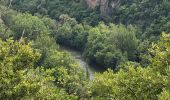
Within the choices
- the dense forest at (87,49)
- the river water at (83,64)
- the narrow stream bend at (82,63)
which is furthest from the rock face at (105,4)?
the narrow stream bend at (82,63)

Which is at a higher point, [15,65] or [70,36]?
[15,65]

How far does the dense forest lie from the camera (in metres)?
30.3

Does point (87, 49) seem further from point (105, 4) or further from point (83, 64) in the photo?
point (105, 4)

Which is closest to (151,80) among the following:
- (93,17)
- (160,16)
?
(160,16)

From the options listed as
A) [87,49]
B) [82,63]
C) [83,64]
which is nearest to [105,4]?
[87,49]

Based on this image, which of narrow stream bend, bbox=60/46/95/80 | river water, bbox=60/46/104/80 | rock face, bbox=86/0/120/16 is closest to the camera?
narrow stream bend, bbox=60/46/95/80

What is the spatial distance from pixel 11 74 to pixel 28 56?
1.79 m

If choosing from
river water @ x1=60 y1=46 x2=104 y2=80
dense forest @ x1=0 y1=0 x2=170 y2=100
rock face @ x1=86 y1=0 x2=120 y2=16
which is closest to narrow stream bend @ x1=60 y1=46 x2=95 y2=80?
river water @ x1=60 y1=46 x2=104 y2=80

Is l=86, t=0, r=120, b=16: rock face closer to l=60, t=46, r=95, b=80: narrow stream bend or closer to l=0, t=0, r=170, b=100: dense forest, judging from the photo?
l=0, t=0, r=170, b=100: dense forest

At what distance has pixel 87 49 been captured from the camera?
11481 centimetres

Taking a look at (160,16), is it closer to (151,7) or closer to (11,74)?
(151,7)

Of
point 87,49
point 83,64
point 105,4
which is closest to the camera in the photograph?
point 83,64

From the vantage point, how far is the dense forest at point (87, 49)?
30344mm

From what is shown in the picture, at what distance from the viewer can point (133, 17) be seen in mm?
127562
